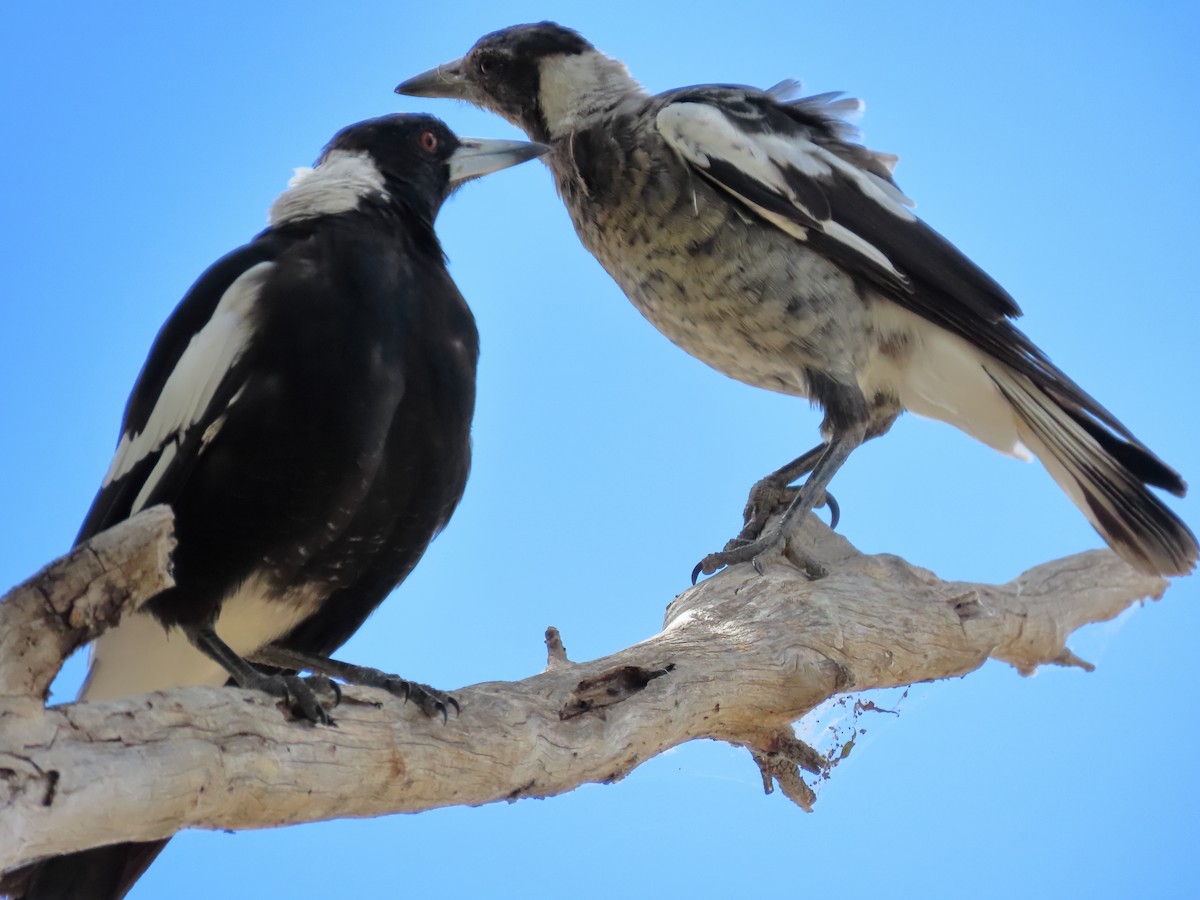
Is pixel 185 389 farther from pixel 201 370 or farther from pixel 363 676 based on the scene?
pixel 363 676

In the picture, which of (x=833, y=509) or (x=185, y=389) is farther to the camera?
(x=833, y=509)

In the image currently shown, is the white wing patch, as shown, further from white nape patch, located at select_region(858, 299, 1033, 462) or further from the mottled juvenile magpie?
white nape patch, located at select_region(858, 299, 1033, 462)

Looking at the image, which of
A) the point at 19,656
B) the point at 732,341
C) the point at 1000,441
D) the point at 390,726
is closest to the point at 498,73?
the point at 732,341

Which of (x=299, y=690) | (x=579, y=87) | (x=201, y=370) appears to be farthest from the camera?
(x=579, y=87)

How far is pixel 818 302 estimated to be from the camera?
2.68 m

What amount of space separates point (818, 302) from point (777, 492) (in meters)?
0.41

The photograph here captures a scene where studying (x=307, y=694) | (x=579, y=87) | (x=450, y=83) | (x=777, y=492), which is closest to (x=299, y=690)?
(x=307, y=694)

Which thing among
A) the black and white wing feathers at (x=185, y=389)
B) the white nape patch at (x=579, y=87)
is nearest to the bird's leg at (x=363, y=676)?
the black and white wing feathers at (x=185, y=389)

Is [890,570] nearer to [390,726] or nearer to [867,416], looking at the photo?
[867,416]

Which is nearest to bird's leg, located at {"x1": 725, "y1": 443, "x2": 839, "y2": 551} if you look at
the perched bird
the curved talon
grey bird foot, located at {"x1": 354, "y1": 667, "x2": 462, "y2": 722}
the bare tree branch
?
the curved talon

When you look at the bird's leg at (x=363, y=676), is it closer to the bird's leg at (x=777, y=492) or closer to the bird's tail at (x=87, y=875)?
the bird's tail at (x=87, y=875)

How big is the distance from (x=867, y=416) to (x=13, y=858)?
190 centimetres

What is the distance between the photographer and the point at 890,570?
2.62 meters

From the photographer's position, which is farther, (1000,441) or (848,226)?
(1000,441)
